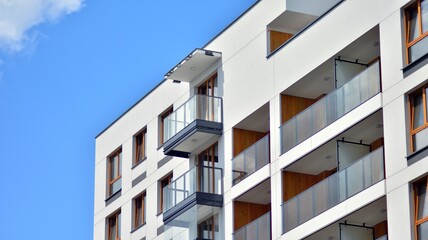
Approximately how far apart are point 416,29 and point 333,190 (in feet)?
19.8

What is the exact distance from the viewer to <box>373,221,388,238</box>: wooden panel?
153 ft

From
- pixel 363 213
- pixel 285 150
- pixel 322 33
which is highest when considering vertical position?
pixel 322 33

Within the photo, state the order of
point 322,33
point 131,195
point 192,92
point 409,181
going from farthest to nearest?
point 131,195 < point 192,92 < point 322,33 < point 409,181

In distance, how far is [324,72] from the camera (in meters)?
49.1

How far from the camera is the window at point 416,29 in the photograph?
4350 centimetres

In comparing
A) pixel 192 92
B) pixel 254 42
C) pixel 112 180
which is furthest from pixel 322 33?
pixel 112 180

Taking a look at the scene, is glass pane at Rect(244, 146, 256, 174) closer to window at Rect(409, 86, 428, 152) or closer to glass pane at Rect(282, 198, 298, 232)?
glass pane at Rect(282, 198, 298, 232)

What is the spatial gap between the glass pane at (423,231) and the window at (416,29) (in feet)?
16.3

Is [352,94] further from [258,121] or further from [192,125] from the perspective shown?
[192,125]

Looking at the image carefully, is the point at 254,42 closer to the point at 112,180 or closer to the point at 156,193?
the point at 156,193

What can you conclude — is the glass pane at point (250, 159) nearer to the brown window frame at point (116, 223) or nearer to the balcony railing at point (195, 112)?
the balcony railing at point (195, 112)

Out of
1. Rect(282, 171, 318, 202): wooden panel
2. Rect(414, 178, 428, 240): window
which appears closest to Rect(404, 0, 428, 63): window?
Rect(414, 178, 428, 240): window

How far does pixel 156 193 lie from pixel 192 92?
4728 millimetres

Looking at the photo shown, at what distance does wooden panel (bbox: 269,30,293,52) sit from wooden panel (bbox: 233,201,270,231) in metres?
5.62
